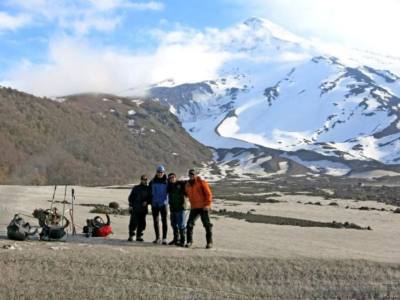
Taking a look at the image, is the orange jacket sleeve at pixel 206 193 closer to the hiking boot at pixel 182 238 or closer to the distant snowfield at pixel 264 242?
the hiking boot at pixel 182 238

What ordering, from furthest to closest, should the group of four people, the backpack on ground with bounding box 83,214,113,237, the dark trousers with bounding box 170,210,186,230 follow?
1. the backpack on ground with bounding box 83,214,113,237
2. the dark trousers with bounding box 170,210,186,230
3. the group of four people

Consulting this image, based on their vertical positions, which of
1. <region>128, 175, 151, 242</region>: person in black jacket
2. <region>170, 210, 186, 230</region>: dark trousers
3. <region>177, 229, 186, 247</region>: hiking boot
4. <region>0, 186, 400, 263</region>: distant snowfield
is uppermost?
<region>128, 175, 151, 242</region>: person in black jacket

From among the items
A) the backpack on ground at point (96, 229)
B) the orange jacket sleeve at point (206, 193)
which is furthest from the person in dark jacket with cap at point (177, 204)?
the backpack on ground at point (96, 229)

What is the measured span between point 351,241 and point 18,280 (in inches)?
613

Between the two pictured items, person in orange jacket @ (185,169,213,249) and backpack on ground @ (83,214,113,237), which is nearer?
person in orange jacket @ (185,169,213,249)

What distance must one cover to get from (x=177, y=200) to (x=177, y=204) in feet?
0.39

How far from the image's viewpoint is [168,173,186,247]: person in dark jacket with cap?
1889cm

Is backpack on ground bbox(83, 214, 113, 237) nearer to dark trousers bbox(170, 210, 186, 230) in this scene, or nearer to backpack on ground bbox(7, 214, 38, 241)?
backpack on ground bbox(7, 214, 38, 241)

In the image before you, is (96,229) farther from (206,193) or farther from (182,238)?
(206,193)

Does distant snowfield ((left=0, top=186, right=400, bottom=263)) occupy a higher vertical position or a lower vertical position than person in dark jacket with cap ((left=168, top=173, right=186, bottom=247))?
lower

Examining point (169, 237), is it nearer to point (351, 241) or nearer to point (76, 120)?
point (351, 241)

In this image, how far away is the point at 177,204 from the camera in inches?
744

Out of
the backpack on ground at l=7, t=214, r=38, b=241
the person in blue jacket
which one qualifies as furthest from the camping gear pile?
the person in blue jacket

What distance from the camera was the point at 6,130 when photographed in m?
107
